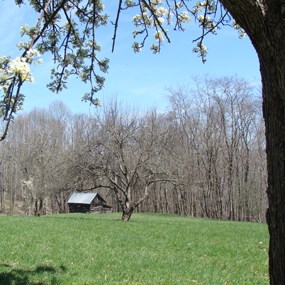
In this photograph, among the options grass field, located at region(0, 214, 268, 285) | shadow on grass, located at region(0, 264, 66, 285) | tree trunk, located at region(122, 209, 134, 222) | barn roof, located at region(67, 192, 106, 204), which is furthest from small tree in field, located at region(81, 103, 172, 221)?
barn roof, located at region(67, 192, 106, 204)

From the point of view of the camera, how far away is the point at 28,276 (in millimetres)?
6516

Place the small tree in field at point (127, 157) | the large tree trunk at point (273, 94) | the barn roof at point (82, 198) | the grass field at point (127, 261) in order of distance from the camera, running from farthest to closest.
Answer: the barn roof at point (82, 198) < the small tree in field at point (127, 157) < the grass field at point (127, 261) < the large tree trunk at point (273, 94)

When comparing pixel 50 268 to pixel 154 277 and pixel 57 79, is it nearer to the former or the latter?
pixel 154 277

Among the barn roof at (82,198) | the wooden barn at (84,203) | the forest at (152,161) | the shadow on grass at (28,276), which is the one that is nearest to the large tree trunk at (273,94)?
the shadow on grass at (28,276)

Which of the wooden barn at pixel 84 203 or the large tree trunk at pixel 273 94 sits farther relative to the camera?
the wooden barn at pixel 84 203

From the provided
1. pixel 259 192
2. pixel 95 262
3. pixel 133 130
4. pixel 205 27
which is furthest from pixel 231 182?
pixel 205 27

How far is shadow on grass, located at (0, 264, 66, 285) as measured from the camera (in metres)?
6.00

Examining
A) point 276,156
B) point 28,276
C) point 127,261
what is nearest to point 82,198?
point 127,261

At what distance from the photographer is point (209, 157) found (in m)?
47.9

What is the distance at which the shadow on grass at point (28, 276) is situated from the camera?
6.00m

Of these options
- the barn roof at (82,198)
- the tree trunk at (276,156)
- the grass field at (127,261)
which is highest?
the barn roof at (82,198)

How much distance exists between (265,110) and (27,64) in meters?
1.33

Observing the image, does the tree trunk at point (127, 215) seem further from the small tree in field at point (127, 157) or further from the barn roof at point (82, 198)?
the barn roof at point (82, 198)

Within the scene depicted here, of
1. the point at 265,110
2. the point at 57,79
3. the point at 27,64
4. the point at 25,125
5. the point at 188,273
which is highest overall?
the point at 25,125
